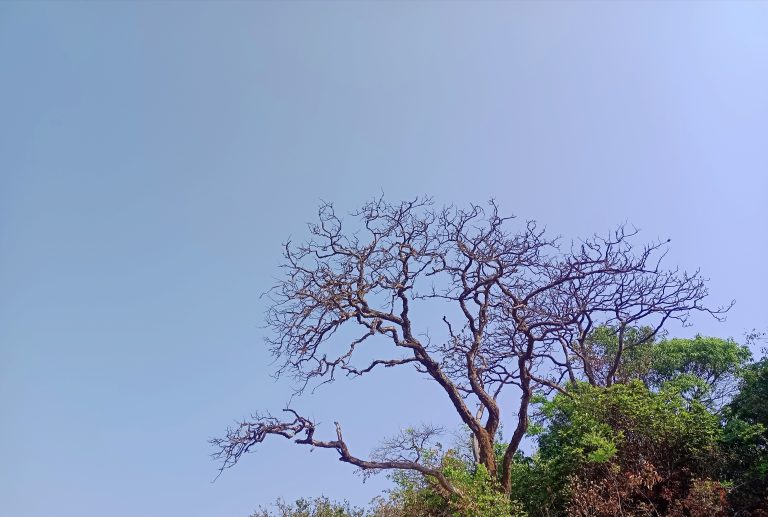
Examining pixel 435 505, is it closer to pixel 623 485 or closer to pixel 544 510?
pixel 544 510

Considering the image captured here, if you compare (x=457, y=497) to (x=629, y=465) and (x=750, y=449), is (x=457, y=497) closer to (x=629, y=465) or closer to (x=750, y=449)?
(x=629, y=465)

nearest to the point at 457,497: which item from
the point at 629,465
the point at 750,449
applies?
the point at 629,465

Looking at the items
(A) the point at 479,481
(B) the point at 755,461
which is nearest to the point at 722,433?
(B) the point at 755,461

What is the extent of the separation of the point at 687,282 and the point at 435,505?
252 inches

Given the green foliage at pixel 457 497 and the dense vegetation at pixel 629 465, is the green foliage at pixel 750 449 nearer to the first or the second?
the dense vegetation at pixel 629 465

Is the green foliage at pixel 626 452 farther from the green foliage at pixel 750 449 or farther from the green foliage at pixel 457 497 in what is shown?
the green foliage at pixel 457 497

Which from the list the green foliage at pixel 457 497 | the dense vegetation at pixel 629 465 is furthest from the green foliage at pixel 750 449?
the green foliage at pixel 457 497

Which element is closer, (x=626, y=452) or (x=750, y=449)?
(x=750, y=449)

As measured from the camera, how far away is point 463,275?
42.5ft

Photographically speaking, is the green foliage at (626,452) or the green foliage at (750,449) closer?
the green foliage at (750,449)

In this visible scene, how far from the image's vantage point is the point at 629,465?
35.1ft

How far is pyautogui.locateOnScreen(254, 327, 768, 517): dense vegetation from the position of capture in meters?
10.1

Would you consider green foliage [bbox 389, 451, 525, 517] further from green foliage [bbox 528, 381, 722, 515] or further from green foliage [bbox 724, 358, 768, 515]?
green foliage [bbox 724, 358, 768, 515]

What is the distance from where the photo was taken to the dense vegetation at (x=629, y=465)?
10.1 metres
